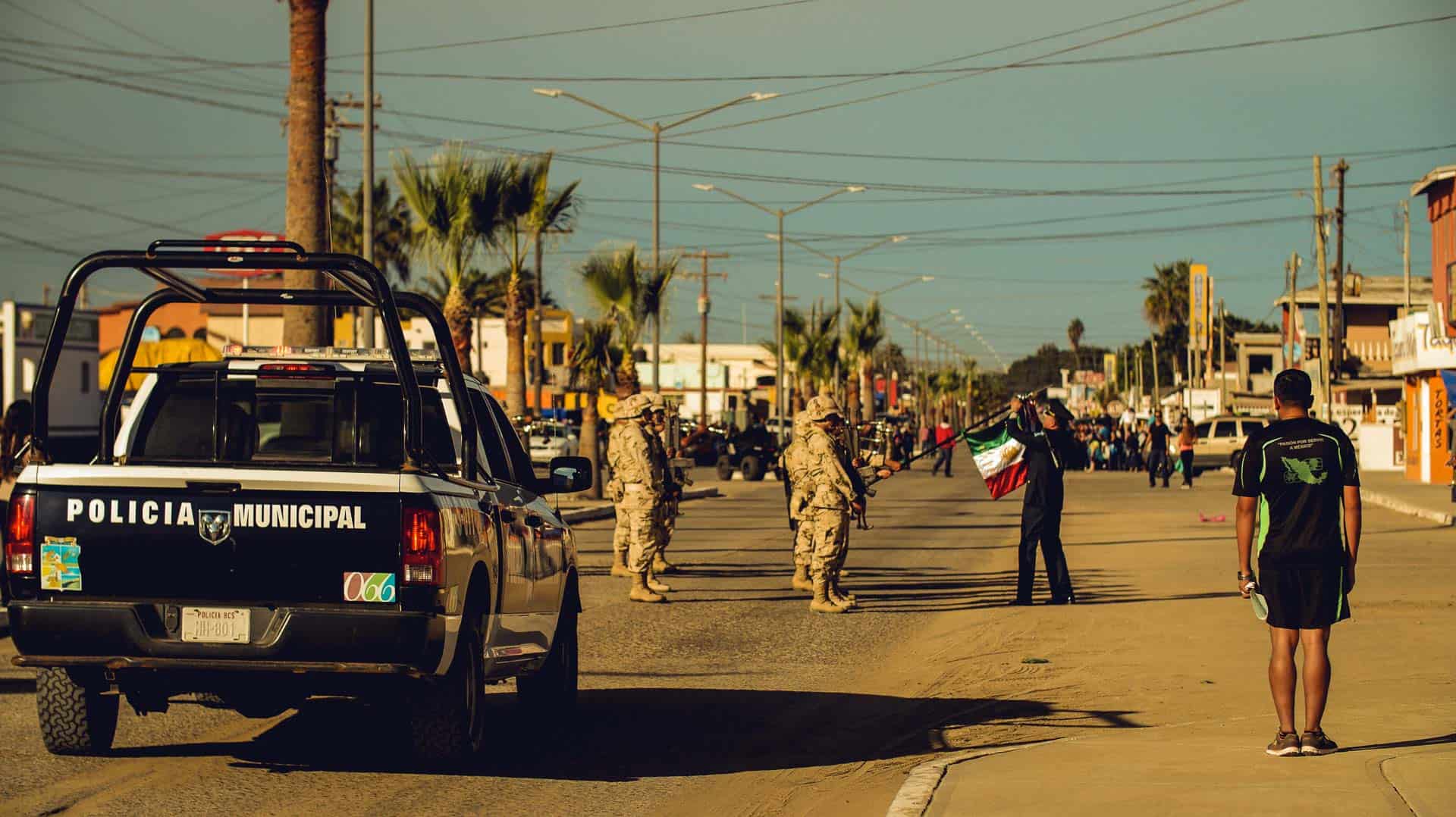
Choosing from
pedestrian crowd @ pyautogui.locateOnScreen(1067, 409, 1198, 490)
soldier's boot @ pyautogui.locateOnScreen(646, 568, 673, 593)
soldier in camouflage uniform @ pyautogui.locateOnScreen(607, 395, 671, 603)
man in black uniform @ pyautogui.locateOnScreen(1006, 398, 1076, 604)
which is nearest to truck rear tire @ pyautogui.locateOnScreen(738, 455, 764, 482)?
pedestrian crowd @ pyautogui.locateOnScreen(1067, 409, 1198, 490)

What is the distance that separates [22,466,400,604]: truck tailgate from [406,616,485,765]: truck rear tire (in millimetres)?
680

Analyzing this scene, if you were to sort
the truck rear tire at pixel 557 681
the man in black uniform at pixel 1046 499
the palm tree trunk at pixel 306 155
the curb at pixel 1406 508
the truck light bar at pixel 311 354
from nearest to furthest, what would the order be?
the truck light bar at pixel 311 354 → the truck rear tire at pixel 557 681 → the man in black uniform at pixel 1046 499 → the palm tree trunk at pixel 306 155 → the curb at pixel 1406 508

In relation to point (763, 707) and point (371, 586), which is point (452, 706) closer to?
point (371, 586)

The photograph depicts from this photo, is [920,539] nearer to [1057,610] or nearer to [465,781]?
[1057,610]

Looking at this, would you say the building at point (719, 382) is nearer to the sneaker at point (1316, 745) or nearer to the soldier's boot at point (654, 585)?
the soldier's boot at point (654, 585)

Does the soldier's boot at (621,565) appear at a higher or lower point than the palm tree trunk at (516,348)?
lower

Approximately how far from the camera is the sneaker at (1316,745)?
8.15m

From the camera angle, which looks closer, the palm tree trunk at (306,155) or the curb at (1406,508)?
the palm tree trunk at (306,155)

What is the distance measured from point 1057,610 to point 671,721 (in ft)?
22.2

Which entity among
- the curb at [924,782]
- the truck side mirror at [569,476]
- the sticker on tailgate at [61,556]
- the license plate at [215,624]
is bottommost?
the curb at [924,782]

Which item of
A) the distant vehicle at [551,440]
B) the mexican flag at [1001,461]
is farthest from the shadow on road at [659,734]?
the distant vehicle at [551,440]

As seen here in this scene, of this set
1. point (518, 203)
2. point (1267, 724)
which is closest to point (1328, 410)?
point (518, 203)

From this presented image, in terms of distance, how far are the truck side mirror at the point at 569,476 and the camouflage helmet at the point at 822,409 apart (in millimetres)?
5914

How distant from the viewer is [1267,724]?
938 centimetres
